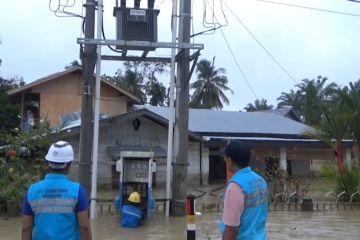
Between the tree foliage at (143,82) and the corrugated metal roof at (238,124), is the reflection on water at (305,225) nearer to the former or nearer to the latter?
the corrugated metal roof at (238,124)

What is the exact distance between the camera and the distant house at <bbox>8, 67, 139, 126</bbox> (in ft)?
108

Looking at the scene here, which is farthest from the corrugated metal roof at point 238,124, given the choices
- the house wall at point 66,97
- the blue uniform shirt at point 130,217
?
the blue uniform shirt at point 130,217

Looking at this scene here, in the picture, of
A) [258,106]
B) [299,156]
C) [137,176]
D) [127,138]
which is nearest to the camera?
[137,176]

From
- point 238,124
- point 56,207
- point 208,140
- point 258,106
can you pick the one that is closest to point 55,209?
point 56,207

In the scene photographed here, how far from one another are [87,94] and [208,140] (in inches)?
597

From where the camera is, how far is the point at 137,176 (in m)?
14.1

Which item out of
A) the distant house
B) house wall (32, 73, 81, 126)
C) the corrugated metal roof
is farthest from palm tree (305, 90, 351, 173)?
house wall (32, 73, 81, 126)

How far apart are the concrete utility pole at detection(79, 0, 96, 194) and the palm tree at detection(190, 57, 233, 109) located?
41315mm

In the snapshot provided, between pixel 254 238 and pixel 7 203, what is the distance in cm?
1093

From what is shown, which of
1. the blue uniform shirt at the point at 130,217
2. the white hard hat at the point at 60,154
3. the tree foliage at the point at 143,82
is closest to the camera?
the white hard hat at the point at 60,154

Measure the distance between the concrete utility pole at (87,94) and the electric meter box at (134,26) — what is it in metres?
0.64

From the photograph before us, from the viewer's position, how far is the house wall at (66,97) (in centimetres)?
3309

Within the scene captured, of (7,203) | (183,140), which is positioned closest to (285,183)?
(183,140)

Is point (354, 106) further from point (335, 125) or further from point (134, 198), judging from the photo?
point (134, 198)
